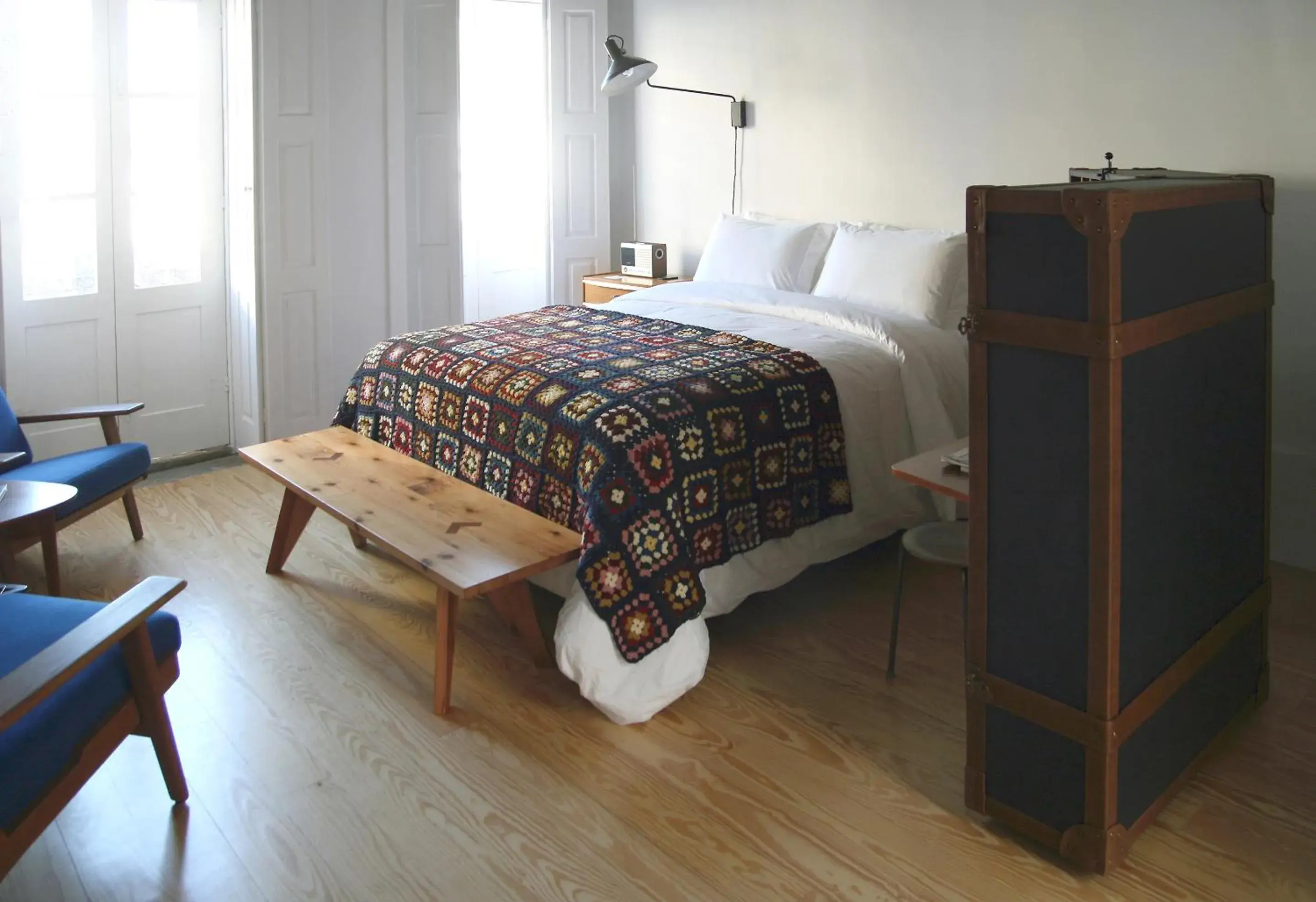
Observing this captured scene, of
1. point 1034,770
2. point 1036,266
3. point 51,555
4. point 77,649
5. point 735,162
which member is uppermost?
point 735,162

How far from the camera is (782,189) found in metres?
4.99

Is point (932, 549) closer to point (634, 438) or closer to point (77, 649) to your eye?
point (634, 438)

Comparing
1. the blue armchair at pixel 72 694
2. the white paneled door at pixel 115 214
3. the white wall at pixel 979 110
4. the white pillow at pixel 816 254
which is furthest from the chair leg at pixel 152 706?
the white wall at pixel 979 110

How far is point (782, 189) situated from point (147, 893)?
3.75 meters

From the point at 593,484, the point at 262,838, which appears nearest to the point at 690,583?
the point at 593,484

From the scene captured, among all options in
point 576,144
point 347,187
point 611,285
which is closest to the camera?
point 347,187

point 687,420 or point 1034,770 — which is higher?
point 687,420

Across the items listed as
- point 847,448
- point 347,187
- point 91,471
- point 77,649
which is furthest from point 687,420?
point 347,187

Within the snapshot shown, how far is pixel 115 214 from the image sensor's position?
4.58 m

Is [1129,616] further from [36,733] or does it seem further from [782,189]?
[782,189]

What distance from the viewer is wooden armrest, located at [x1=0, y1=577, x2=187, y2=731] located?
1.82 metres

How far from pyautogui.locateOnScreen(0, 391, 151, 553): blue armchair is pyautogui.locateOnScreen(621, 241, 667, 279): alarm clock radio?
240 centimetres

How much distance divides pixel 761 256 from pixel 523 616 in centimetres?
212

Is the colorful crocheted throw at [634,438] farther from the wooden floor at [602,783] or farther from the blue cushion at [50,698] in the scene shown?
the blue cushion at [50,698]
